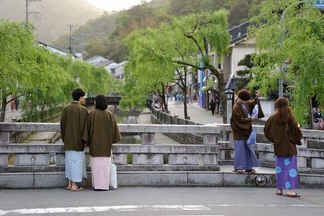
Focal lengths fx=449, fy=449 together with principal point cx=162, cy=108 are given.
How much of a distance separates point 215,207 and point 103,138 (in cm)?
253

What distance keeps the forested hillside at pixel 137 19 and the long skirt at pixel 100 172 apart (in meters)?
45.7

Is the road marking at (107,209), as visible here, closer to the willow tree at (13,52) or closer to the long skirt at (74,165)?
the long skirt at (74,165)

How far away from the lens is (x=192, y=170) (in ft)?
31.4

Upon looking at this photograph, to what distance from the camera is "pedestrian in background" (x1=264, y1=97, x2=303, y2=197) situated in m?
8.38

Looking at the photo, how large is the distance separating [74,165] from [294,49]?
821cm

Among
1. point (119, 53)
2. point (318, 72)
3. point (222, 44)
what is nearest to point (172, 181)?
point (318, 72)

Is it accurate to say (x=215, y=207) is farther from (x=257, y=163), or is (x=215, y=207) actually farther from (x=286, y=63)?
(x=286, y=63)

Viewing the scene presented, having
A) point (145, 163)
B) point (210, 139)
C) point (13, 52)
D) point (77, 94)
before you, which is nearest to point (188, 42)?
point (13, 52)

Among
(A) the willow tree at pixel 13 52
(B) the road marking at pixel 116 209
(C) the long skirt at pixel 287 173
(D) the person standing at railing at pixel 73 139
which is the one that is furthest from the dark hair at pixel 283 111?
(A) the willow tree at pixel 13 52

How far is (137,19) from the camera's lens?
12250 centimetres

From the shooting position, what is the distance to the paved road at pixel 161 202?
6.88 m

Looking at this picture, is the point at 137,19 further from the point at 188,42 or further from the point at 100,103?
the point at 100,103

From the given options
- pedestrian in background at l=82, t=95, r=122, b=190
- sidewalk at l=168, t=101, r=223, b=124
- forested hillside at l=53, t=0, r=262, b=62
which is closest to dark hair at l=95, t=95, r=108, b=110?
pedestrian in background at l=82, t=95, r=122, b=190

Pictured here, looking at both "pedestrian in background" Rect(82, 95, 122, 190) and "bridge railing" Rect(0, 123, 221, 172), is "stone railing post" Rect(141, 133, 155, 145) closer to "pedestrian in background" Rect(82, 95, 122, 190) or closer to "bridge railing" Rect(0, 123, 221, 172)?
"bridge railing" Rect(0, 123, 221, 172)
